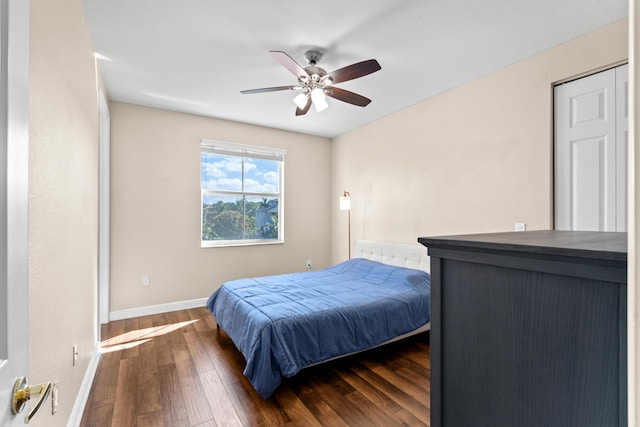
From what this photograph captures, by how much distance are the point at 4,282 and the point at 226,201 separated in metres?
3.81

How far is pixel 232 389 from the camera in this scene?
7.06ft

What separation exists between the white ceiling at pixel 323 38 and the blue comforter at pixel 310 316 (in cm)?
206

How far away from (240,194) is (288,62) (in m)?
2.54

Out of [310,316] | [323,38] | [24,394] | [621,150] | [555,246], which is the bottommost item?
[310,316]

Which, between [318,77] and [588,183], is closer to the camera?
[588,183]

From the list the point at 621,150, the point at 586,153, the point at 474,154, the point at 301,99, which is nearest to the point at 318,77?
the point at 301,99

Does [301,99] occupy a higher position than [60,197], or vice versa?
[301,99]

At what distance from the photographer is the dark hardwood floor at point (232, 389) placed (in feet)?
6.08

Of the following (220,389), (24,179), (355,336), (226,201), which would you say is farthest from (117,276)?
(24,179)

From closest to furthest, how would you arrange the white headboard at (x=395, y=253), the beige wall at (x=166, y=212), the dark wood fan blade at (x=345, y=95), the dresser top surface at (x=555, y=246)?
the dresser top surface at (x=555, y=246), the dark wood fan blade at (x=345, y=95), the white headboard at (x=395, y=253), the beige wall at (x=166, y=212)

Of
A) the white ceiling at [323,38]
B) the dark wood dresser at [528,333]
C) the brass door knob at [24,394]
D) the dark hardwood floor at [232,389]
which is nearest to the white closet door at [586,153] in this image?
the white ceiling at [323,38]

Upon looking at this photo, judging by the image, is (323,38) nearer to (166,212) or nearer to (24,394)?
(24,394)

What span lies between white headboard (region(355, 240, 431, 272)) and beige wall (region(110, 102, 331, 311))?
125cm

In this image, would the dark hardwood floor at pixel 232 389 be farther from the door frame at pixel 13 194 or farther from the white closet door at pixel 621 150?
the white closet door at pixel 621 150
